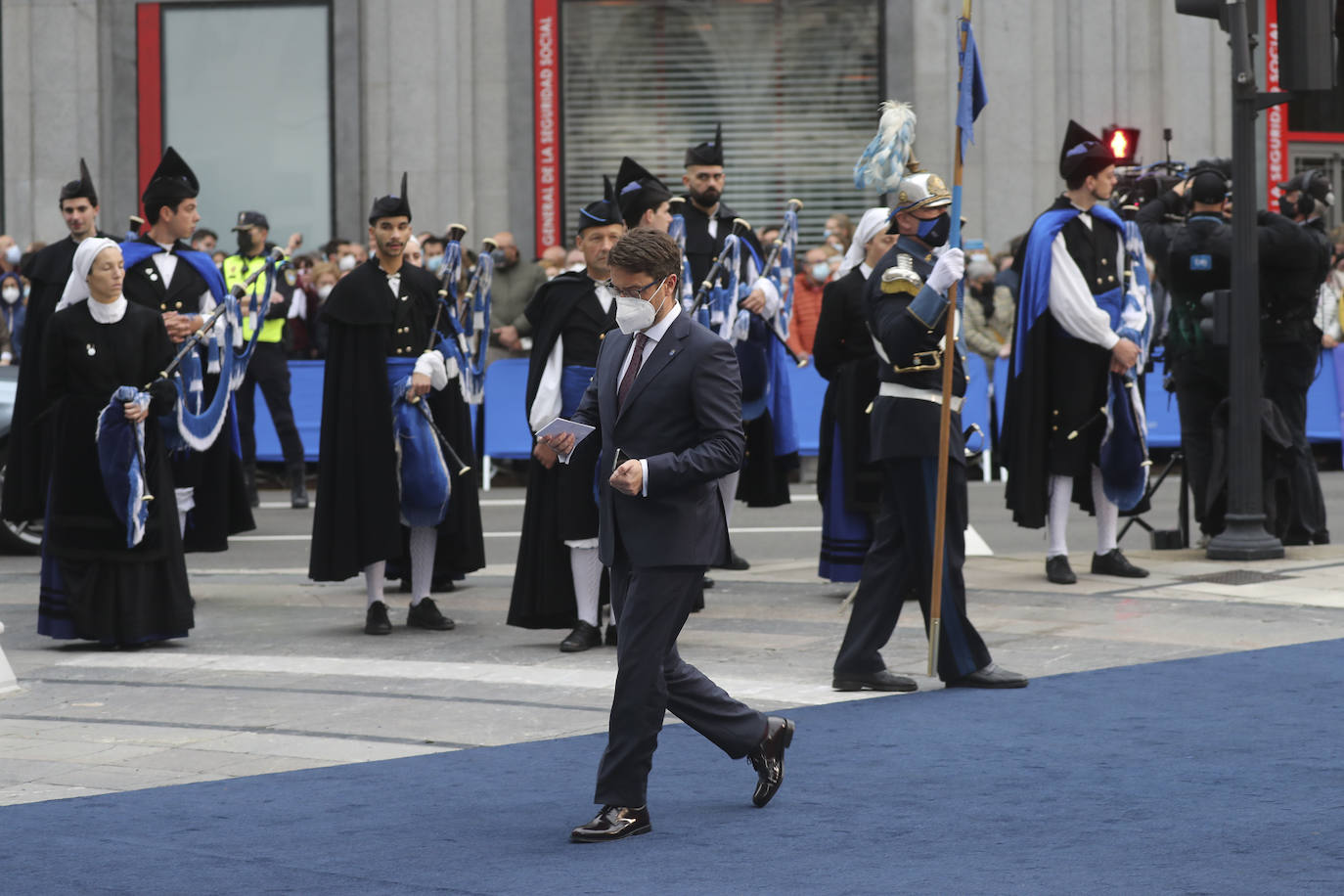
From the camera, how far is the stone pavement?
25.0 ft

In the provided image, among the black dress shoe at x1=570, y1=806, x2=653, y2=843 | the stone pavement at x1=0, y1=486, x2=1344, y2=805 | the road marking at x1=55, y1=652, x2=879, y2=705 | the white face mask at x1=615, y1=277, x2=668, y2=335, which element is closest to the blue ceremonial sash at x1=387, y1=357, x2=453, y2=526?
the stone pavement at x1=0, y1=486, x2=1344, y2=805

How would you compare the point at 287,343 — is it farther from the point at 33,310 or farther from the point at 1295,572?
the point at 1295,572

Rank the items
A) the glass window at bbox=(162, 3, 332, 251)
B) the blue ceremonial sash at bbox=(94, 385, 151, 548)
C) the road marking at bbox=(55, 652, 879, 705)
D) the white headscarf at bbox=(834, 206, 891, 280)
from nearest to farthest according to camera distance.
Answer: the road marking at bbox=(55, 652, 879, 705) → the blue ceremonial sash at bbox=(94, 385, 151, 548) → the white headscarf at bbox=(834, 206, 891, 280) → the glass window at bbox=(162, 3, 332, 251)

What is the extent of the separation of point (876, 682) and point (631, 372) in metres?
2.37

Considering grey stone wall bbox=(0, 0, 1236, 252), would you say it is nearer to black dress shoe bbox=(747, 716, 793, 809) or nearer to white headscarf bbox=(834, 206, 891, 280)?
white headscarf bbox=(834, 206, 891, 280)

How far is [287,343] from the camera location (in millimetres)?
18875

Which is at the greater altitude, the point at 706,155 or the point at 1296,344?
the point at 706,155

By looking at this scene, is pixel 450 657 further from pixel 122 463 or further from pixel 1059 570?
pixel 1059 570

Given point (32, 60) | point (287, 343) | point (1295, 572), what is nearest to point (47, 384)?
point (1295, 572)

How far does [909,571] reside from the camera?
8344 millimetres

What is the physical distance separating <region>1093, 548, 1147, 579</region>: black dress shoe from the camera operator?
1587 mm

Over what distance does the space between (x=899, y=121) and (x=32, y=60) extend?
16699mm

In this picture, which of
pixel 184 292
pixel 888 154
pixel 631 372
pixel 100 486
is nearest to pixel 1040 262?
pixel 888 154

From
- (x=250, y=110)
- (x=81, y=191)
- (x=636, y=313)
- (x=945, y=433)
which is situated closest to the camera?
(x=636, y=313)
